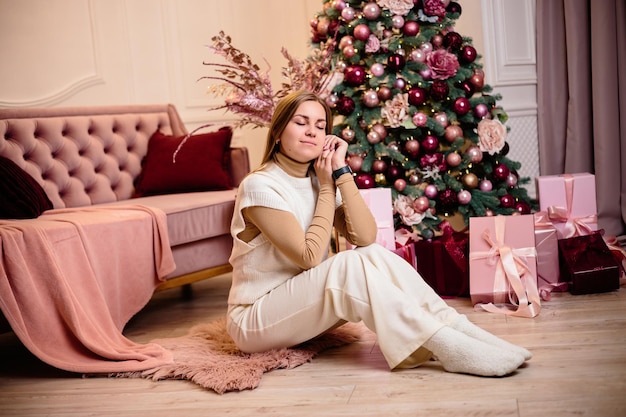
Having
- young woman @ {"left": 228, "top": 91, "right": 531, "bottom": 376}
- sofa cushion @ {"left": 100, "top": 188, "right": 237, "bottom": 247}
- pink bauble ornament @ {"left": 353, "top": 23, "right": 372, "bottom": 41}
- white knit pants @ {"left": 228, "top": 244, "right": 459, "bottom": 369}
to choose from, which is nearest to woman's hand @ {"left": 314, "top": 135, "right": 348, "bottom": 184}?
young woman @ {"left": 228, "top": 91, "right": 531, "bottom": 376}

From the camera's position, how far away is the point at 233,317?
7.14ft

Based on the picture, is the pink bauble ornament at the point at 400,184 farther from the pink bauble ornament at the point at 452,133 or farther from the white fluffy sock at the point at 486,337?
the white fluffy sock at the point at 486,337

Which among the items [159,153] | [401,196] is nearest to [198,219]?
[159,153]

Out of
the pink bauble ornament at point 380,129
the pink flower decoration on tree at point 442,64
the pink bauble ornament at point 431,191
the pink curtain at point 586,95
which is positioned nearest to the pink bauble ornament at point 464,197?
the pink bauble ornament at point 431,191

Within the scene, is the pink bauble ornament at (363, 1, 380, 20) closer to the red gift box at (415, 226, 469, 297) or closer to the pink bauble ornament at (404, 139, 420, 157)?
the pink bauble ornament at (404, 139, 420, 157)

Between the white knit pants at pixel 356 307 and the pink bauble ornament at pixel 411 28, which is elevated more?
the pink bauble ornament at pixel 411 28

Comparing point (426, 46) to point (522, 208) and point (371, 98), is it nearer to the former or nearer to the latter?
point (371, 98)

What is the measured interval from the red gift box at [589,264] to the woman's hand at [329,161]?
1.15 metres

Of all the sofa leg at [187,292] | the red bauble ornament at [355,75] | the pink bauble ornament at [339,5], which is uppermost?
the pink bauble ornament at [339,5]

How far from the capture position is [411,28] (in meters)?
3.38

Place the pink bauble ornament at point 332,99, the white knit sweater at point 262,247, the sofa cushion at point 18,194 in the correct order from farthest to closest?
the pink bauble ornament at point 332,99 → the sofa cushion at point 18,194 → the white knit sweater at point 262,247

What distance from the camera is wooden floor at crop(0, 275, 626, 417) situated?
1.64 metres

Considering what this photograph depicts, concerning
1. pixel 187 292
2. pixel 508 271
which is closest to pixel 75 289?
pixel 187 292

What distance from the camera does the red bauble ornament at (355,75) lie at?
11.0 ft
